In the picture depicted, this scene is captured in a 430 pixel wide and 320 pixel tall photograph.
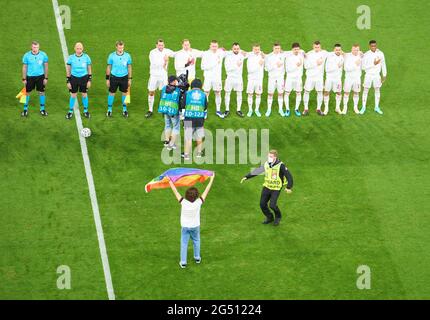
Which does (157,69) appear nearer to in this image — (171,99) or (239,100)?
(239,100)

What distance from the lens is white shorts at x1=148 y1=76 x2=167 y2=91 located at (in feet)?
90.0

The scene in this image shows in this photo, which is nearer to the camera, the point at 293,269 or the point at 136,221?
the point at 293,269

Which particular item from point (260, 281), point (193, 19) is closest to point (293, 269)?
Result: point (260, 281)

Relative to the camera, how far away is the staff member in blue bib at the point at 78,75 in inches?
1041

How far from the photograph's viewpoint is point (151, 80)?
27.5 m

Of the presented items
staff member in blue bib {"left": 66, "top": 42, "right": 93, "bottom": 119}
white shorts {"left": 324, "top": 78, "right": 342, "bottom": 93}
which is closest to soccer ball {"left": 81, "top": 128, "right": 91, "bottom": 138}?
staff member in blue bib {"left": 66, "top": 42, "right": 93, "bottom": 119}

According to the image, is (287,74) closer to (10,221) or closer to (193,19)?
(193,19)

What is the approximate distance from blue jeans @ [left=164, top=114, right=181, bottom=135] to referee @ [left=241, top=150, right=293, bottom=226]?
3.69 meters

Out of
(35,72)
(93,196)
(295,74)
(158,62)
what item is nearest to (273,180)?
(93,196)

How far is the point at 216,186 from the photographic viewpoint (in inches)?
965

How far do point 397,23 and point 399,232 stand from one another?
1133 cm

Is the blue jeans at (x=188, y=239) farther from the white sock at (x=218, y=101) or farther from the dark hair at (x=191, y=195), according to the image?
the white sock at (x=218, y=101)

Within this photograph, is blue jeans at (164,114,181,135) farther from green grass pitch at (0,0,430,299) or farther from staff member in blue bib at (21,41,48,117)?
staff member in blue bib at (21,41,48,117)

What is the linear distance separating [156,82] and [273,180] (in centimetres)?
653
